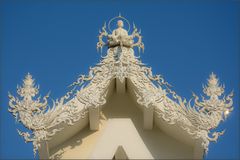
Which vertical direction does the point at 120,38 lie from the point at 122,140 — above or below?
above

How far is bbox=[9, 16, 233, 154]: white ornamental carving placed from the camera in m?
11.5

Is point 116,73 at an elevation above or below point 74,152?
above

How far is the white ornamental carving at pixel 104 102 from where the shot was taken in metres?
11.5

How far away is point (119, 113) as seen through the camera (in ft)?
41.8

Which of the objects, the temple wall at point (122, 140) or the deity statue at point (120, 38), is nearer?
the temple wall at point (122, 140)

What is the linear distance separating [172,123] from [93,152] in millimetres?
1516

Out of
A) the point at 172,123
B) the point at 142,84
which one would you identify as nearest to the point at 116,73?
the point at 142,84

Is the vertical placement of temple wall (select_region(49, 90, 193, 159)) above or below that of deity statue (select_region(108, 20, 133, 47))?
below

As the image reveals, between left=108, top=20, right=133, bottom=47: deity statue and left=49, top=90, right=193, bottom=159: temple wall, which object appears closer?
left=49, top=90, right=193, bottom=159: temple wall

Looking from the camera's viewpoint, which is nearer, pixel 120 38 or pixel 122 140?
pixel 122 140

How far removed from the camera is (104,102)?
1208 centimetres

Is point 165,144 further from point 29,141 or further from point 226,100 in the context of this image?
point 29,141

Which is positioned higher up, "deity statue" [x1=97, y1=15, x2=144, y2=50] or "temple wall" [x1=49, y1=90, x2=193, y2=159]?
"deity statue" [x1=97, y1=15, x2=144, y2=50]

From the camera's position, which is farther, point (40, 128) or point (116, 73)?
point (116, 73)
